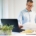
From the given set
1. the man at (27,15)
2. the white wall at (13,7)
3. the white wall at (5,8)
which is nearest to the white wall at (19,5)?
the white wall at (13,7)

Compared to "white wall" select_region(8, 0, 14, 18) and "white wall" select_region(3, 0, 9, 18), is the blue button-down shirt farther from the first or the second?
"white wall" select_region(3, 0, 9, 18)

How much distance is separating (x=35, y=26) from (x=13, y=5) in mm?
936

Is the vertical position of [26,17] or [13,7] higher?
[13,7]

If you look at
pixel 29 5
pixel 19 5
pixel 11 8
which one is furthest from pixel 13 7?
pixel 29 5

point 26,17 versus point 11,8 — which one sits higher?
point 11,8

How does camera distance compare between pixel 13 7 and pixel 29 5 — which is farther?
pixel 13 7

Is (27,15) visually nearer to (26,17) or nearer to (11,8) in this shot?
(26,17)

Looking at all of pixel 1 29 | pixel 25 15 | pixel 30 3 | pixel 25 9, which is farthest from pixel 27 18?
pixel 1 29

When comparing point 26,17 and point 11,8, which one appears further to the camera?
point 11,8

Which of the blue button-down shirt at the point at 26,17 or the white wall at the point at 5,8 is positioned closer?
the blue button-down shirt at the point at 26,17

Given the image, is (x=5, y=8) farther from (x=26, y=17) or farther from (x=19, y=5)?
(x=26, y=17)

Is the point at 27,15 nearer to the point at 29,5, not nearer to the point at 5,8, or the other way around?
the point at 29,5

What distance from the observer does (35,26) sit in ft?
8.98

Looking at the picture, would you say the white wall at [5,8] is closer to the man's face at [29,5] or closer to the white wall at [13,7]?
the white wall at [13,7]
